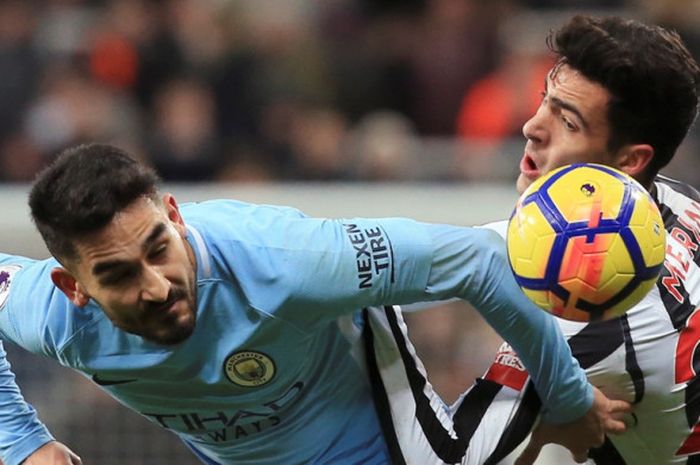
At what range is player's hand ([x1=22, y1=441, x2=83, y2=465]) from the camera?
429cm

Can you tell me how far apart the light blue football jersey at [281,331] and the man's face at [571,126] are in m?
0.31

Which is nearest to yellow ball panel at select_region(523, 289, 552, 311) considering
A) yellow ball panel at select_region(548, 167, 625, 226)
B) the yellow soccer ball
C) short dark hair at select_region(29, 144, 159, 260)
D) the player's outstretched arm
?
the yellow soccer ball

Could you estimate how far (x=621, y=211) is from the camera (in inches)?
144

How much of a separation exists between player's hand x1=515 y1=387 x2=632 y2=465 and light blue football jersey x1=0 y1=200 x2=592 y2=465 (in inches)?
2.5

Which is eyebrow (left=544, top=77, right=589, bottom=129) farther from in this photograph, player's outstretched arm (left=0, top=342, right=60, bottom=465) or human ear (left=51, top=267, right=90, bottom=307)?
player's outstretched arm (left=0, top=342, right=60, bottom=465)

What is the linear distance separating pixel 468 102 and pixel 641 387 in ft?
14.5

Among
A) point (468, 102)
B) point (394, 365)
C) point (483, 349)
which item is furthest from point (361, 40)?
point (394, 365)

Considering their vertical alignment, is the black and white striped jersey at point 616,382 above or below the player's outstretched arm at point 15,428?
above

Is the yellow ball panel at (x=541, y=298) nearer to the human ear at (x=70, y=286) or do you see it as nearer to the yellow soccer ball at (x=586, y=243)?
the yellow soccer ball at (x=586, y=243)

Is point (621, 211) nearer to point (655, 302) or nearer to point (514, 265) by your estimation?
point (514, 265)

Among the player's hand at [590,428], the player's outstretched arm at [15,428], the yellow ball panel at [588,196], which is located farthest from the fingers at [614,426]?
the player's outstretched arm at [15,428]

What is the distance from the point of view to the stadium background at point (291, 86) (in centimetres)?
798

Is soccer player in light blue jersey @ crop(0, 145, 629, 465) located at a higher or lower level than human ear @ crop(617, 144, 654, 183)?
lower

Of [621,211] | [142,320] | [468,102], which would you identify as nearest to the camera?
[621,211]
